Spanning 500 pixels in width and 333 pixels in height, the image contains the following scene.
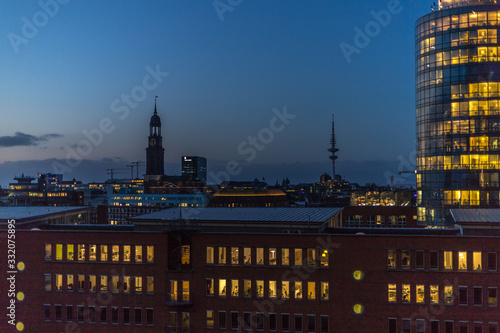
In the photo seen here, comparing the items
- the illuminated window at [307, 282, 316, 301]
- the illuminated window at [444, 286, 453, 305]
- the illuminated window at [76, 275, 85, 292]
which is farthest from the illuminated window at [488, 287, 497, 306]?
the illuminated window at [76, 275, 85, 292]

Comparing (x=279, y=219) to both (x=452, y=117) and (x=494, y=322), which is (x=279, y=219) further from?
(x=452, y=117)

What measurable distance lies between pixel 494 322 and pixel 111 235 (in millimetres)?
38607

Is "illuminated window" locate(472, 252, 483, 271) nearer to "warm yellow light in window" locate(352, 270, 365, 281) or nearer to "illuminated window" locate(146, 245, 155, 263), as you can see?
"warm yellow light in window" locate(352, 270, 365, 281)

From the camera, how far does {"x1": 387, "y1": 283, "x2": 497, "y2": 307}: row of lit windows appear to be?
134ft

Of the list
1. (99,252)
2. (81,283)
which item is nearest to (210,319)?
(99,252)

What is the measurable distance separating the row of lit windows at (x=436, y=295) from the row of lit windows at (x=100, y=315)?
981 inches

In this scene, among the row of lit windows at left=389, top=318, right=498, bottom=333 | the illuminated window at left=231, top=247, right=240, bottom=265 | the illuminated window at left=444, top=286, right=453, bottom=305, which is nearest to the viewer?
the row of lit windows at left=389, top=318, right=498, bottom=333

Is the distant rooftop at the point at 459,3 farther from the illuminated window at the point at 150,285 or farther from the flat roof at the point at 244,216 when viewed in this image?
the illuminated window at the point at 150,285

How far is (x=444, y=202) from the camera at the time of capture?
86625mm

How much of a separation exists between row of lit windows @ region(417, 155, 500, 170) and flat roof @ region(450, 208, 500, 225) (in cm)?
3362

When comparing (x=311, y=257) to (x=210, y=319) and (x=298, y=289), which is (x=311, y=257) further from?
(x=210, y=319)

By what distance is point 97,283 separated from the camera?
47.1m

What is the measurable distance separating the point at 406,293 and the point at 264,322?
1430cm

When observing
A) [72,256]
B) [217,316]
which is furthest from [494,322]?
[72,256]
